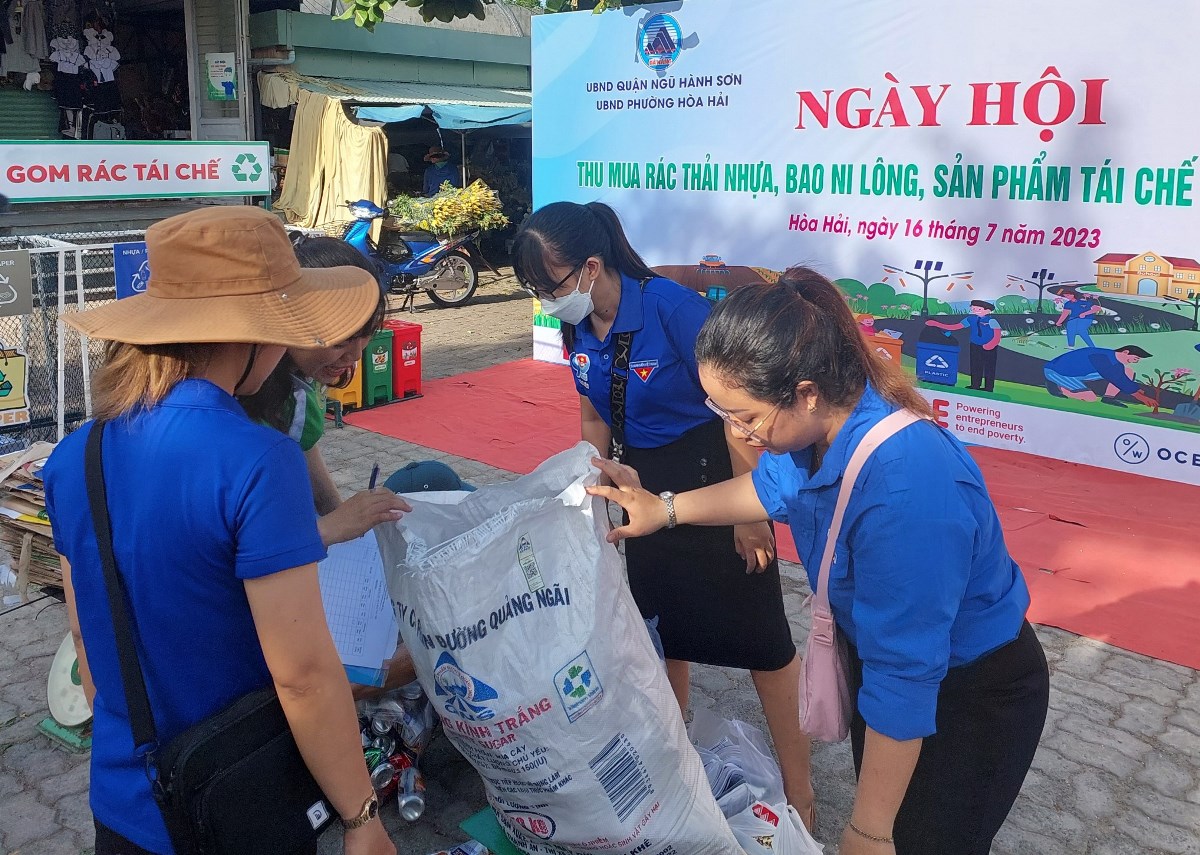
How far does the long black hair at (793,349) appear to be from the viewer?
1.52 metres

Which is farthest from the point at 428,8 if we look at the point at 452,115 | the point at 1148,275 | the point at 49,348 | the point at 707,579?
the point at 707,579

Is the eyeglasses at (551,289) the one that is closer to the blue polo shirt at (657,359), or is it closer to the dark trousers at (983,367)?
the blue polo shirt at (657,359)

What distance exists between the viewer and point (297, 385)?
74.4 inches

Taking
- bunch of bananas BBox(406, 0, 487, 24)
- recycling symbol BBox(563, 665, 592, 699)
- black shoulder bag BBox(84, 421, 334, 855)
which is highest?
bunch of bananas BBox(406, 0, 487, 24)

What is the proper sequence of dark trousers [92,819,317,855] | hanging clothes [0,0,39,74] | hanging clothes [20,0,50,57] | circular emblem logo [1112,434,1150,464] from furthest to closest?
1. hanging clothes [20,0,50,57]
2. hanging clothes [0,0,39,74]
3. circular emblem logo [1112,434,1150,464]
4. dark trousers [92,819,317,855]

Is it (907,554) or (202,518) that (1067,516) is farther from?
(202,518)

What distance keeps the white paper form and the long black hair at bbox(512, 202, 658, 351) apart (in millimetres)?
786

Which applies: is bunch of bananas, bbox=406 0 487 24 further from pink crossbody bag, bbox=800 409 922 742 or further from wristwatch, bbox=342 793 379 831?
wristwatch, bbox=342 793 379 831

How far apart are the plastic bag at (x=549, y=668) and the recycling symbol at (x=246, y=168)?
6363mm

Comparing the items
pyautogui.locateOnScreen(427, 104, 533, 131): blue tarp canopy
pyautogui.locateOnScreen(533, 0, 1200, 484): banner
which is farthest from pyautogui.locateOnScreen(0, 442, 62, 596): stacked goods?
pyautogui.locateOnScreen(427, 104, 533, 131): blue tarp canopy

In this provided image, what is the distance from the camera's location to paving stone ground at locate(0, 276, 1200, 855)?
2.60m

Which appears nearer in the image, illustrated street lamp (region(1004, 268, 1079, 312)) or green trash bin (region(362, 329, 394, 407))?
illustrated street lamp (region(1004, 268, 1079, 312))

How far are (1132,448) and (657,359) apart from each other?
403 centimetres

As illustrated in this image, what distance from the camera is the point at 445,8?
770cm
